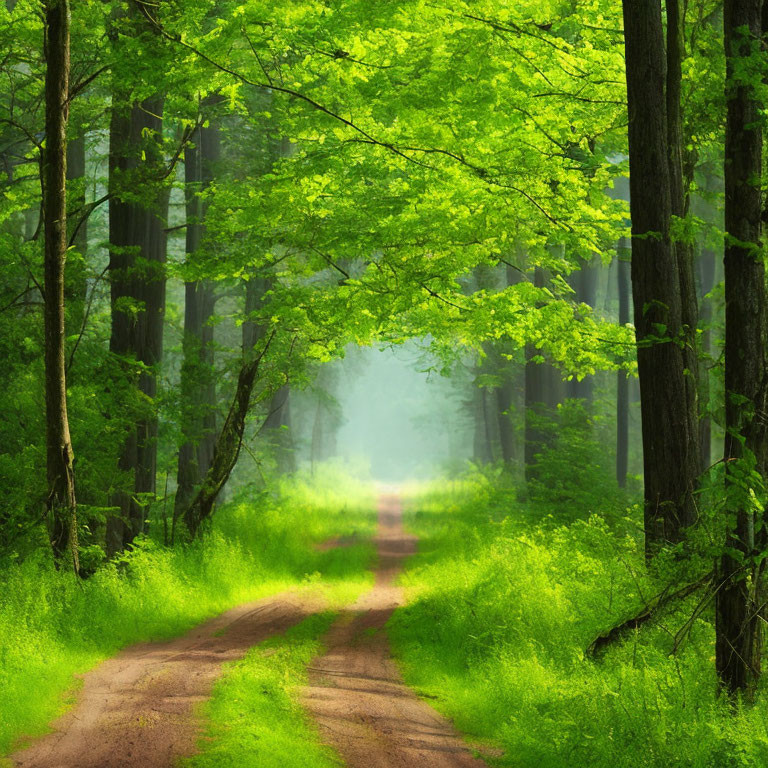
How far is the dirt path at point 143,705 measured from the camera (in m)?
5.38

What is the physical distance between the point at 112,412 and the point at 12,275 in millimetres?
2550

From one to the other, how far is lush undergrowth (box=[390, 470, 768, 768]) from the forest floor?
1.23 ft

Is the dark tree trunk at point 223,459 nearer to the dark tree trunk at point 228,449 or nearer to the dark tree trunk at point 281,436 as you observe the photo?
the dark tree trunk at point 228,449

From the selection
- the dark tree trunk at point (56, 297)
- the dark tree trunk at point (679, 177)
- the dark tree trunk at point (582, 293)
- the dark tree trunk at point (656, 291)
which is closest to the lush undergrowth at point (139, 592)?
the dark tree trunk at point (56, 297)

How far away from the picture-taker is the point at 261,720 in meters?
6.06

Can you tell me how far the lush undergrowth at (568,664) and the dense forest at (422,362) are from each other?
33 mm

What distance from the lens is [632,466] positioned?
35.2 m

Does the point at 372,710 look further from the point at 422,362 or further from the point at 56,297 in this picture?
the point at 422,362

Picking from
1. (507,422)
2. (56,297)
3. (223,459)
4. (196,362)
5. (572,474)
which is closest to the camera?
(56,297)

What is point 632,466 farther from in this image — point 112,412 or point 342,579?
point 112,412

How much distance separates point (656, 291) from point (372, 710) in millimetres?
5083

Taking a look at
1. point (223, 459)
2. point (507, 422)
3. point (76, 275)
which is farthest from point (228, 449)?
point (507, 422)

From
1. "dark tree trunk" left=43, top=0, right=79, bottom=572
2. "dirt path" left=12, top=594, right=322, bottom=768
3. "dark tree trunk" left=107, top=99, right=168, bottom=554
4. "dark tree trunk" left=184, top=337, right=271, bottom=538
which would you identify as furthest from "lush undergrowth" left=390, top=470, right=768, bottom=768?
"dark tree trunk" left=107, top=99, right=168, bottom=554

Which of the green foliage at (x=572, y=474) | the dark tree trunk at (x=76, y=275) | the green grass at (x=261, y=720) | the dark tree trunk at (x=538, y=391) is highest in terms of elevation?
the dark tree trunk at (x=76, y=275)
